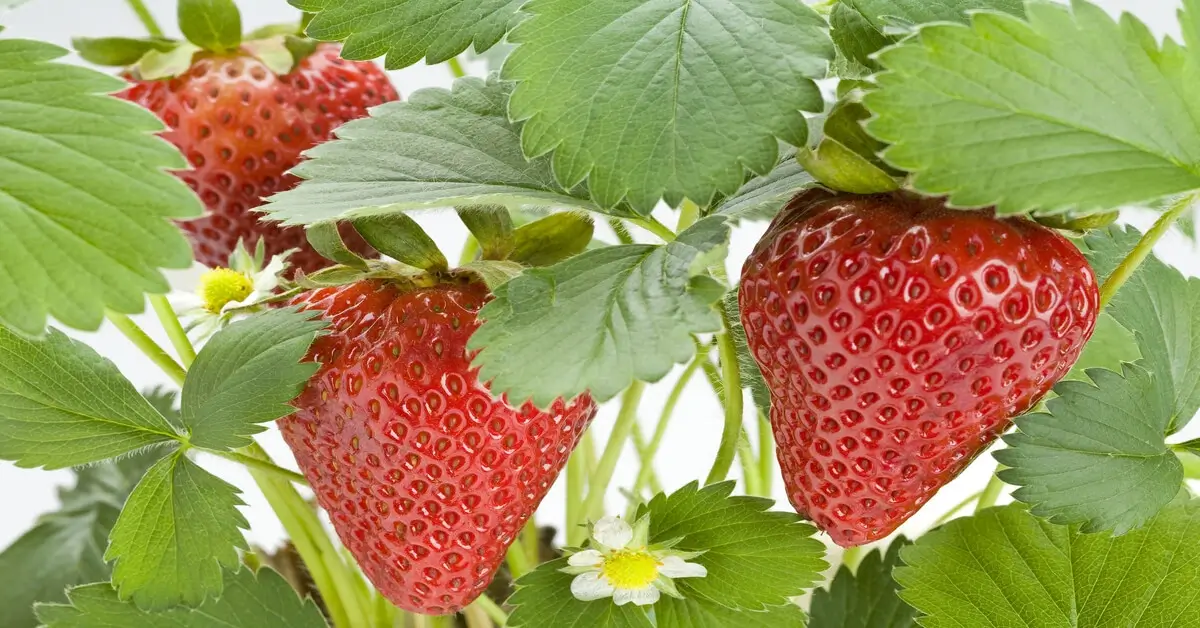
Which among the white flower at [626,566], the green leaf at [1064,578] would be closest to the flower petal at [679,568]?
the white flower at [626,566]

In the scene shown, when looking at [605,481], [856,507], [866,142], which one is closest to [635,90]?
[866,142]

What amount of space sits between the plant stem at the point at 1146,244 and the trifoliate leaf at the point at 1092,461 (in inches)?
1.6

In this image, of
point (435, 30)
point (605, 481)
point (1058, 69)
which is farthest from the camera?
point (605, 481)

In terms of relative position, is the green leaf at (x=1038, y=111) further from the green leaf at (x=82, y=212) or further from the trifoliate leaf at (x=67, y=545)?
the trifoliate leaf at (x=67, y=545)

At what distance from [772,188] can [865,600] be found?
322 mm

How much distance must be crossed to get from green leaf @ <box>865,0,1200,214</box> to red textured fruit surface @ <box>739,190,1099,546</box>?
2.8 inches

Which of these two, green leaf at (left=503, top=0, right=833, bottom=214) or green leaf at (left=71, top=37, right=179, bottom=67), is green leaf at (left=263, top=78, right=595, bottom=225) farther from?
green leaf at (left=71, top=37, right=179, bottom=67)

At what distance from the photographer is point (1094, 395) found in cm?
56

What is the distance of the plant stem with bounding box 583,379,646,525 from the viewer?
690 millimetres

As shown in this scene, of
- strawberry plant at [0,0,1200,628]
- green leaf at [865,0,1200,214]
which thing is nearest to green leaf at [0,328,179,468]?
strawberry plant at [0,0,1200,628]

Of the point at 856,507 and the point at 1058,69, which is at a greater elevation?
the point at 1058,69

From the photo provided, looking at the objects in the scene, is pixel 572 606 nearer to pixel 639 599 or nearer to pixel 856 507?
pixel 639 599

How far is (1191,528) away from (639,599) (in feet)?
1.00

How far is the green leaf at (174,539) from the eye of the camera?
1.95ft
